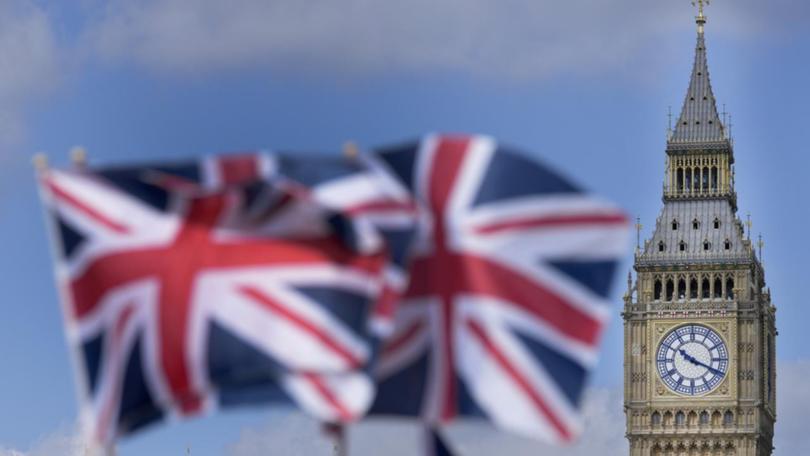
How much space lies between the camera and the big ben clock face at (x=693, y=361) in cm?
16350

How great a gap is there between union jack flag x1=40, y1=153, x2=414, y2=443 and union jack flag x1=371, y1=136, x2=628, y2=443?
1.43 m

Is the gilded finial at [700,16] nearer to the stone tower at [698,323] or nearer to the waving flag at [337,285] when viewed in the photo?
the stone tower at [698,323]

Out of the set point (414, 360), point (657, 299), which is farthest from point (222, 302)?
point (657, 299)

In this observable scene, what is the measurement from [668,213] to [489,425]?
128 metres

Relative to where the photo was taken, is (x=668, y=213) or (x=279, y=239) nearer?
(x=279, y=239)

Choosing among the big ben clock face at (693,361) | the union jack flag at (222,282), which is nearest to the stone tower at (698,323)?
the big ben clock face at (693,361)

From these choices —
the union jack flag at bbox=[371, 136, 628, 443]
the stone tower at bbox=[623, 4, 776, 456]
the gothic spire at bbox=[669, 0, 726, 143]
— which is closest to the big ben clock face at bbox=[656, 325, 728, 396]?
the stone tower at bbox=[623, 4, 776, 456]

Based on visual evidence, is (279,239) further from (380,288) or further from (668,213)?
(668,213)

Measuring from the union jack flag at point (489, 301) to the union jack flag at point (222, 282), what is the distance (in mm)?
1427

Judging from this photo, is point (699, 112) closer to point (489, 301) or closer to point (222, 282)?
point (489, 301)

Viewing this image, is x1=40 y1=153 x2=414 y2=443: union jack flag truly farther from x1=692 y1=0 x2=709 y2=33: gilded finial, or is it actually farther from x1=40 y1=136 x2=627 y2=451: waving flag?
x1=692 y1=0 x2=709 y2=33: gilded finial

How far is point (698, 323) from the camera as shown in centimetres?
16388

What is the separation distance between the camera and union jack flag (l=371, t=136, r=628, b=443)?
1657 inches

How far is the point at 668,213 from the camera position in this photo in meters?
168
